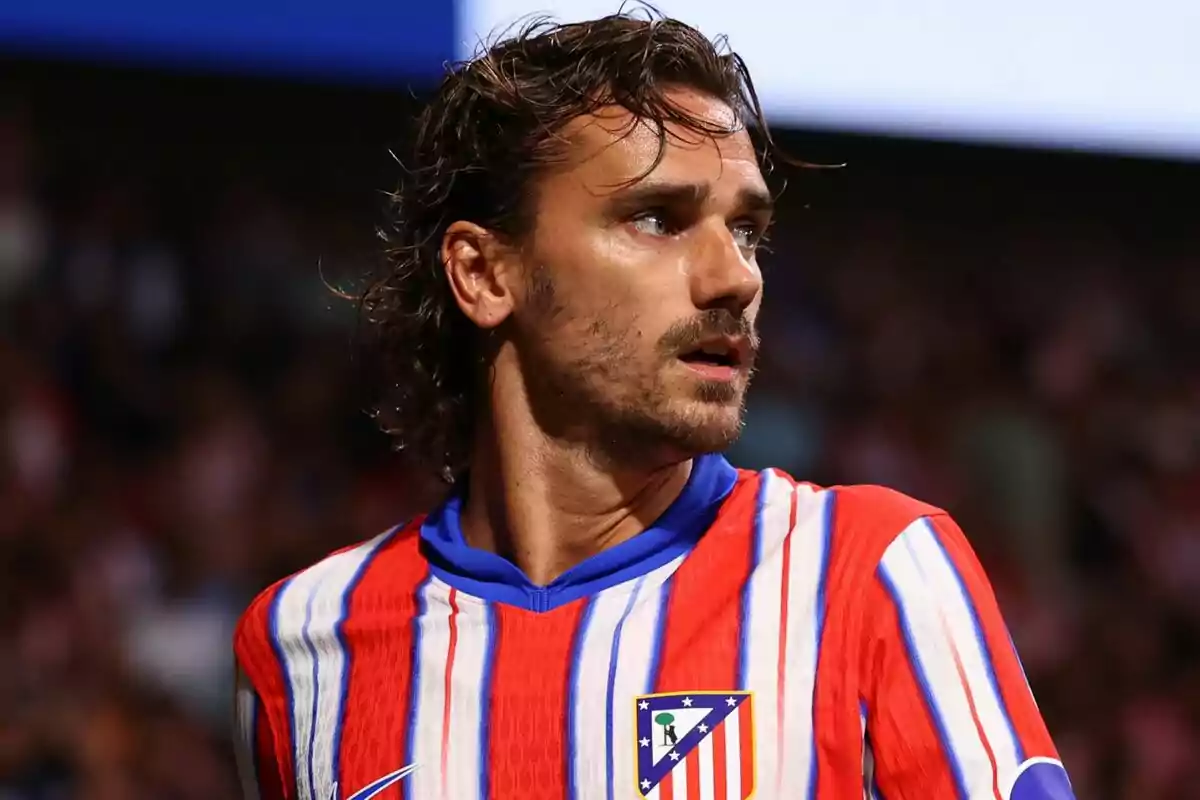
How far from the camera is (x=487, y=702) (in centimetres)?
183

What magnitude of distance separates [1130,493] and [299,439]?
2.66 meters

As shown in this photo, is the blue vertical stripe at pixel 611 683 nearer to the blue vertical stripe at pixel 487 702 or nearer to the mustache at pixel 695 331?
the blue vertical stripe at pixel 487 702

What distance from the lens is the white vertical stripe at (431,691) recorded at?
5.94 feet

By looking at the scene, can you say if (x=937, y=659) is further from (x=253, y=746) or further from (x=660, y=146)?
(x=253, y=746)

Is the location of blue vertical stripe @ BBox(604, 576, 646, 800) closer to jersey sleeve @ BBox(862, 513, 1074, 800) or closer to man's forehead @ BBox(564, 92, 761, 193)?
jersey sleeve @ BBox(862, 513, 1074, 800)

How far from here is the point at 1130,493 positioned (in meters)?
5.63

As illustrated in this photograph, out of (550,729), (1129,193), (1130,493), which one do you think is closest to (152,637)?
(550,729)

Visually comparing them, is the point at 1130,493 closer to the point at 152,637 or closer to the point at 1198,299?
the point at 1198,299

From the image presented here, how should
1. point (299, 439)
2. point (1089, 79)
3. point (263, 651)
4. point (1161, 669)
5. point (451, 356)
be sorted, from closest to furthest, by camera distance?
1. point (263, 651)
2. point (451, 356)
3. point (1089, 79)
4. point (299, 439)
5. point (1161, 669)

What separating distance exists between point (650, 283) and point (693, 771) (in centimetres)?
51

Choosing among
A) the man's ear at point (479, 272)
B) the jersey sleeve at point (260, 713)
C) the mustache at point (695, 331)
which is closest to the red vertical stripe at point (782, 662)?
the mustache at point (695, 331)

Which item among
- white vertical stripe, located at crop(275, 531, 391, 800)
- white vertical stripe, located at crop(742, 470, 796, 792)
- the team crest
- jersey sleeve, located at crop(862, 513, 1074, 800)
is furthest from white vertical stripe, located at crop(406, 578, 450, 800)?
jersey sleeve, located at crop(862, 513, 1074, 800)

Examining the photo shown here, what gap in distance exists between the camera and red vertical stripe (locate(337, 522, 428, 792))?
6.08 ft

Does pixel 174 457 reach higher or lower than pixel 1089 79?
lower
